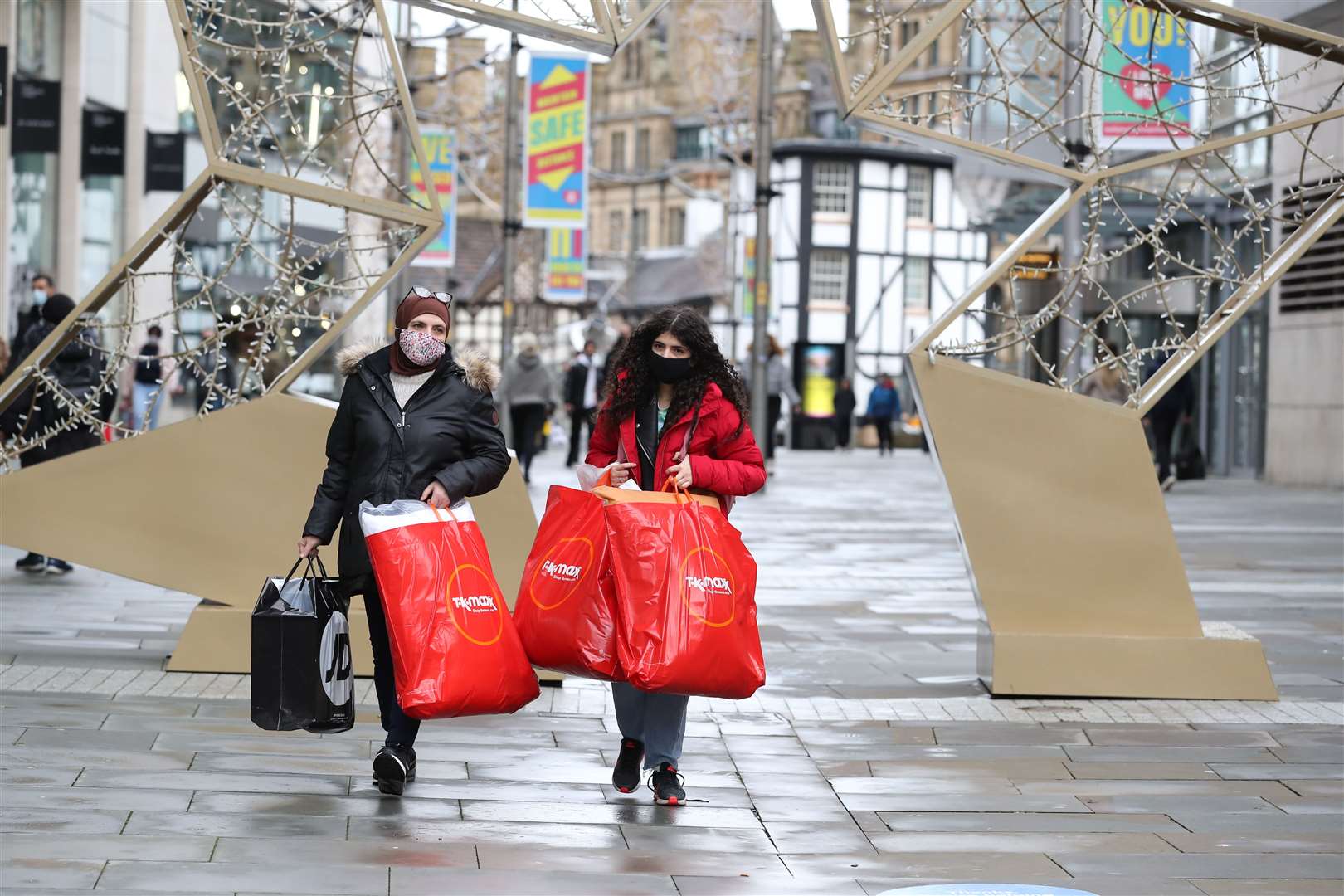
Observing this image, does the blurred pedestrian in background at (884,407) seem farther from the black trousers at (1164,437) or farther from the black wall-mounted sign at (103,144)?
the black wall-mounted sign at (103,144)

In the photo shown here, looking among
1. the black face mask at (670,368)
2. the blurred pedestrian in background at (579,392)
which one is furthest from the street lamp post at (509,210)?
the black face mask at (670,368)

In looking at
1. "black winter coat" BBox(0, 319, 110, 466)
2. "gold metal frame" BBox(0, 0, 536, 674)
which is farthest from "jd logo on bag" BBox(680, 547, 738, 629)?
"black winter coat" BBox(0, 319, 110, 466)

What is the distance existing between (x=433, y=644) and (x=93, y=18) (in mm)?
24198

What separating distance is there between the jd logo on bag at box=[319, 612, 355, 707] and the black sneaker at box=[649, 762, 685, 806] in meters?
1.04

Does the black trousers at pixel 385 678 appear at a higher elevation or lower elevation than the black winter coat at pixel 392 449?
lower

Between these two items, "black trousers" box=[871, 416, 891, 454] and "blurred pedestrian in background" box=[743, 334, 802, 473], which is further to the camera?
"black trousers" box=[871, 416, 891, 454]

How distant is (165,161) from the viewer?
29.5m

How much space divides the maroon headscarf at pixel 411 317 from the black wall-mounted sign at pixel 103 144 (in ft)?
71.4

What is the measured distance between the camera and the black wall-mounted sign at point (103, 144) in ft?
89.4

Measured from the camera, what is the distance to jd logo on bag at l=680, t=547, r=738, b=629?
6262 mm

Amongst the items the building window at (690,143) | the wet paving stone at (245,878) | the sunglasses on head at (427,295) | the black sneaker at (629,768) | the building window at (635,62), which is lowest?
the wet paving stone at (245,878)

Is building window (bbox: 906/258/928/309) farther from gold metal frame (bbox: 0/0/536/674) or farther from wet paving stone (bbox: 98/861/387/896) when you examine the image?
wet paving stone (bbox: 98/861/387/896)

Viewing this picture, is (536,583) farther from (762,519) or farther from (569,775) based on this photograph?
(762,519)

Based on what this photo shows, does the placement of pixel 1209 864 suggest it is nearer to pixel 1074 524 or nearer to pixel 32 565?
pixel 1074 524
